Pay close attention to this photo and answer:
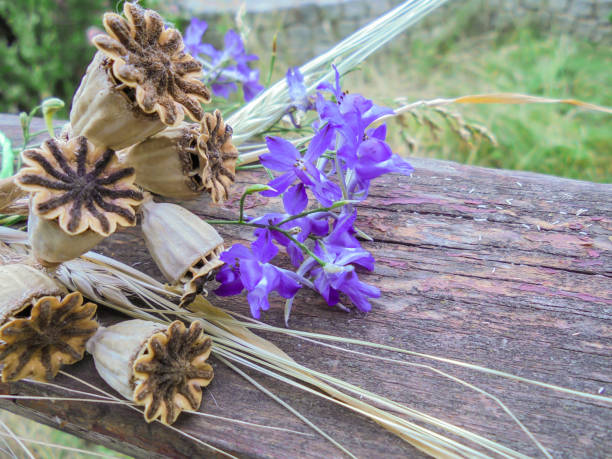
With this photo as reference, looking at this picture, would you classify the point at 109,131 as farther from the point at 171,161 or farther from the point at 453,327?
the point at 453,327

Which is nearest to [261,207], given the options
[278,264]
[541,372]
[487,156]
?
[278,264]

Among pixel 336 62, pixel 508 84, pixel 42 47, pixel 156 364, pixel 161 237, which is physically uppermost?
pixel 42 47

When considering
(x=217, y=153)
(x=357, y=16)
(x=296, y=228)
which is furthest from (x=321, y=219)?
(x=357, y=16)

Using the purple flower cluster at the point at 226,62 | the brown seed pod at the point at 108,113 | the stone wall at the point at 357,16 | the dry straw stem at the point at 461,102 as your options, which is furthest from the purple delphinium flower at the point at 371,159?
the stone wall at the point at 357,16

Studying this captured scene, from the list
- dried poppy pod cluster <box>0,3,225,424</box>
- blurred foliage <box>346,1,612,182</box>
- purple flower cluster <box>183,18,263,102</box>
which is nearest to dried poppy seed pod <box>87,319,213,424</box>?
dried poppy pod cluster <box>0,3,225,424</box>

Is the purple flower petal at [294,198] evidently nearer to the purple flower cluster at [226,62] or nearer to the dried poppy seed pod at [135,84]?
the dried poppy seed pod at [135,84]
